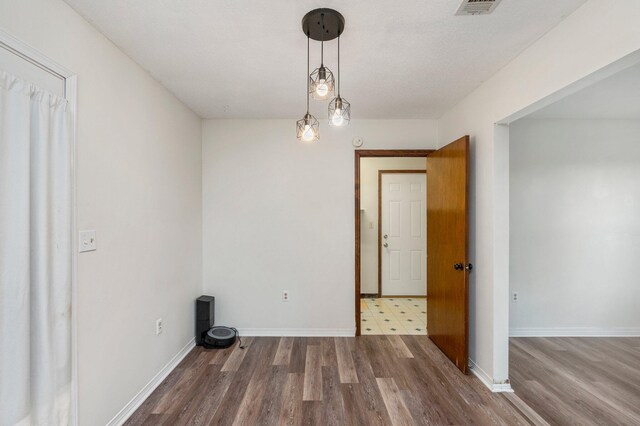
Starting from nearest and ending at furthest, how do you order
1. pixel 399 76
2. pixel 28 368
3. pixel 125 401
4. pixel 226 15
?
pixel 28 368 → pixel 226 15 → pixel 125 401 → pixel 399 76

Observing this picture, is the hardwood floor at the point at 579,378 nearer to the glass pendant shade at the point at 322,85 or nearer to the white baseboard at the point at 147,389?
the glass pendant shade at the point at 322,85

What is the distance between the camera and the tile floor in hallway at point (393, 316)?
3.39 m

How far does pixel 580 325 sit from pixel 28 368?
4710 millimetres

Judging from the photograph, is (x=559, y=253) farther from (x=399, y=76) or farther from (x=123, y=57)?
(x=123, y=57)

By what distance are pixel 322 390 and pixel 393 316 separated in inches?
75.3

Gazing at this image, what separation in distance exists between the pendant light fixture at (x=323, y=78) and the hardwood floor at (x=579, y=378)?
2436 mm

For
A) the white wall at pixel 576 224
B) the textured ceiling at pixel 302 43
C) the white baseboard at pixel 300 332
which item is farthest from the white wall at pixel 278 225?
the white wall at pixel 576 224

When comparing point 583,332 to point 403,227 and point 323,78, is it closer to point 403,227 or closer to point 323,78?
point 403,227

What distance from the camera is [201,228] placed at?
319cm

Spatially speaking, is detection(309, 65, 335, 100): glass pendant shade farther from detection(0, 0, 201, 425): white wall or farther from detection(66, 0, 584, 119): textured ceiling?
detection(0, 0, 201, 425): white wall

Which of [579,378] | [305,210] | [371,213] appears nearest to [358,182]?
[305,210]

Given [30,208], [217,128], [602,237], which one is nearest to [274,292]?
[217,128]

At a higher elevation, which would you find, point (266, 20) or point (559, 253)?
point (266, 20)

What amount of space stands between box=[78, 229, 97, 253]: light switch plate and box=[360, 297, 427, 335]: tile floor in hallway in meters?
2.77
